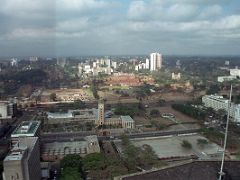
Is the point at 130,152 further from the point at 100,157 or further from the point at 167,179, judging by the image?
the point at 167,179

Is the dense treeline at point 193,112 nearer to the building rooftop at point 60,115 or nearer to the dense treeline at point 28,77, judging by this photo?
the building rooftop at point 60,115

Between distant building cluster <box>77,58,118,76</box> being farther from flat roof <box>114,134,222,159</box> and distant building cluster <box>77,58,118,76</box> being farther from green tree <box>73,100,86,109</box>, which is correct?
flat roof <box>114,134,222,159</box>

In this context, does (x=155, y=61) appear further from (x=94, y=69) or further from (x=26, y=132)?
(x=26, y=132)

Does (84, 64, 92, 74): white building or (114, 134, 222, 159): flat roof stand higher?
(84, 64, 92, 74): white building

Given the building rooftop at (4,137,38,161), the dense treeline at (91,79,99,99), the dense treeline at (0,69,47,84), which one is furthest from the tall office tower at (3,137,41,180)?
the dense treeline at (0,69,47,84)

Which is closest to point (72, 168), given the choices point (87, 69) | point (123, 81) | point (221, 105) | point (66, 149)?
point (66, 149)

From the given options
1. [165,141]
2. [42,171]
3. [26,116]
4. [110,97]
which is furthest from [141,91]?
[42,171]

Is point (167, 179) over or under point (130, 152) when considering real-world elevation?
over

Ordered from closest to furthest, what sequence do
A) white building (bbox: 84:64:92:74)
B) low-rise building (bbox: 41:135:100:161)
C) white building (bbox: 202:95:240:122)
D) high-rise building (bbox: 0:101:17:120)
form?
low-rise building (bbox: 41:135:100:161), white building (bbox: 202:95:240:122), high-rise building (bbox: 0:101:17:120), white building (bbox: 84:64:92:74)
